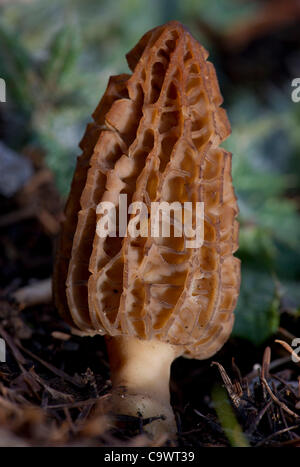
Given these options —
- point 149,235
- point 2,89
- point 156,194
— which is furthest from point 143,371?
point 2,89

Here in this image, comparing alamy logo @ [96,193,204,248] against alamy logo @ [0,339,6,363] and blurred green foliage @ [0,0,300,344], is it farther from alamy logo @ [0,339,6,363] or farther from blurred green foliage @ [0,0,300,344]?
blurred green foliage @ [0,0,300,344]

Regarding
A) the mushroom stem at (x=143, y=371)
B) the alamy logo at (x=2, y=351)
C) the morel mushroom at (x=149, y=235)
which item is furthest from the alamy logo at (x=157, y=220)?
the alamy logo at (x=2, y=351)

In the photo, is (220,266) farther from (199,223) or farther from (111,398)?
(111,398)

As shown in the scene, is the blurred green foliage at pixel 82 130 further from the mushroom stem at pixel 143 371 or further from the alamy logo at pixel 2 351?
the alamy logo at pixel 2 351

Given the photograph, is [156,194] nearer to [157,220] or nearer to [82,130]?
[157,220]

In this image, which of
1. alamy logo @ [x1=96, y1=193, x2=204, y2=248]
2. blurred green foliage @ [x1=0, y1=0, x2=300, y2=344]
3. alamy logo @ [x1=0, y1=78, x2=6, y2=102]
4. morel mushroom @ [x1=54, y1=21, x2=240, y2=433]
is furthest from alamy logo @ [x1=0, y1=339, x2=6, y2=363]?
alamy logo @ [x1=0, y1=78, x2=6, y2=102]
